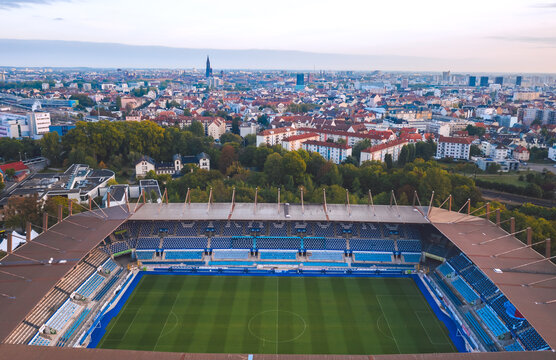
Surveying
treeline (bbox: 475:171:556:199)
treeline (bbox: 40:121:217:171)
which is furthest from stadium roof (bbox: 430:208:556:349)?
treeline (bbox: 40:121:217:171)

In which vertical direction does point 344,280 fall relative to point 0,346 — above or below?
below

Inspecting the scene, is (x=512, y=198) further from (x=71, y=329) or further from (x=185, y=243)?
(x=71, y=329)

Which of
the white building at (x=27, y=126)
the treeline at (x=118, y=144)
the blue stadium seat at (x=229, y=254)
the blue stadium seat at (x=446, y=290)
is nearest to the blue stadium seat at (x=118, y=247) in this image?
the blue stadium seat at (x=229, y=254)

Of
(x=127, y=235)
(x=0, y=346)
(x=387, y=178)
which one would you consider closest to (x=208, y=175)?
(x=127, y=235)

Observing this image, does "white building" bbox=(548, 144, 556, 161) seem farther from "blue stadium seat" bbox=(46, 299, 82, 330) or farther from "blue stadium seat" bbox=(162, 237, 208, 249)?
"blue stadium seat" bbox=(46, 299, 82, 330)

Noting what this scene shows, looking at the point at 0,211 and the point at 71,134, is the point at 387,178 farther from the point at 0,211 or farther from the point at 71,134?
the point at 71,134

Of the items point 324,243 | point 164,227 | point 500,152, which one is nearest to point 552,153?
point 500,152

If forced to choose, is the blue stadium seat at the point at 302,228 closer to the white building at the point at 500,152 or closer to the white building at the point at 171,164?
the white building at the point at 171,164
